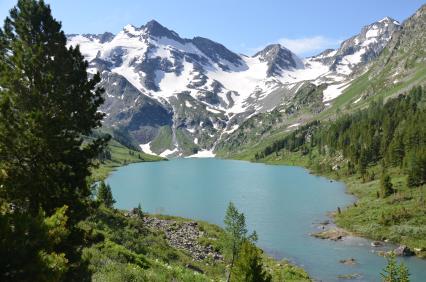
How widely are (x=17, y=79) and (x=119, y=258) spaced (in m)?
15.0

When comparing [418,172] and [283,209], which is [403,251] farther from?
[283,209]

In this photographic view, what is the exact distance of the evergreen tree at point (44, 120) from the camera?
19984 mm

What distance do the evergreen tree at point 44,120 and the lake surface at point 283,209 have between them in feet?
134

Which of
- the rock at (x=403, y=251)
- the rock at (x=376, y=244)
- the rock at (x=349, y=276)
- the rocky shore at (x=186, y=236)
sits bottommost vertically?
the rock at (x=349, y=276)

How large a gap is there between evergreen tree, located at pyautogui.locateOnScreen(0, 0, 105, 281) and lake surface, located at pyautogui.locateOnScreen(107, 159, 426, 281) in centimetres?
4085

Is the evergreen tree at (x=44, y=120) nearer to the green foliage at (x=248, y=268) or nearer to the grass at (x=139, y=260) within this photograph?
the grass at (x=139, y=260)

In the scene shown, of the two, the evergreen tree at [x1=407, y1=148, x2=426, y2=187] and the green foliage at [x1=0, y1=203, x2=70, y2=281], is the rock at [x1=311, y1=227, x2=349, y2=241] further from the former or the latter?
the green foliage at [x1=0, y1=203, x2=70, y2=281]

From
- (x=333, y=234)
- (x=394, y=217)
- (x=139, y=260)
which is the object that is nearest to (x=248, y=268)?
(x=139, y=260)

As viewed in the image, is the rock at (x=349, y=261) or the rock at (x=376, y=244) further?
the rock at (x=376, y=244)

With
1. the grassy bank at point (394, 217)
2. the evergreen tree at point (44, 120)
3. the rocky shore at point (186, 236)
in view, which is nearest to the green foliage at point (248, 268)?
the evergreen tree at point (44, 120)

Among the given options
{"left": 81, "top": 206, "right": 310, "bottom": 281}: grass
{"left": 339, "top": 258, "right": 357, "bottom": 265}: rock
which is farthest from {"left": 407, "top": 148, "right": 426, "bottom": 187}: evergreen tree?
{"left": 81, "top": 206, "right": 310, "bottom": 281}: grass

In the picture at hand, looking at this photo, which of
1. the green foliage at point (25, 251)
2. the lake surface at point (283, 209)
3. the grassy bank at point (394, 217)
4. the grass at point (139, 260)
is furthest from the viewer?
the grassy bank at point (394, 217)

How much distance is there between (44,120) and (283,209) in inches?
3517

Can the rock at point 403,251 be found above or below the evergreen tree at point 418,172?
below
